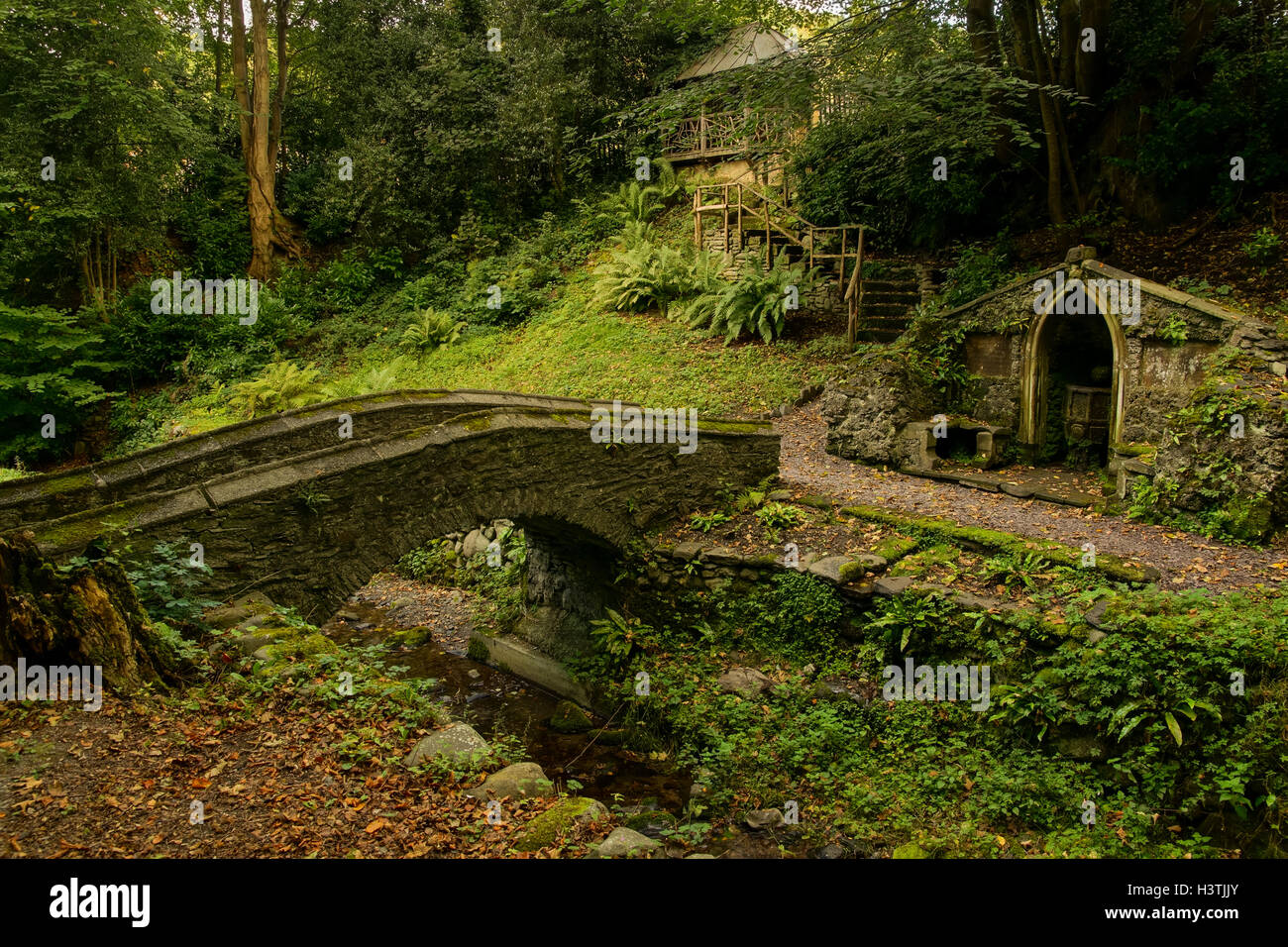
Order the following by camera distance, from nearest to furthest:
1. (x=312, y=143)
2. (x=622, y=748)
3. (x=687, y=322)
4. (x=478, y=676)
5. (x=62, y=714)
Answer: (x=62, y=714), (x=622, y=748), (x=478, y=676), (x=687, y=322), (x=312, y=143)

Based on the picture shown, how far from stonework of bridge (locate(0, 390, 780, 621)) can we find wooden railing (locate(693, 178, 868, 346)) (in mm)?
6777

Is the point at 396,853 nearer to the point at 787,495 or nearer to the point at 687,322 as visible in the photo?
the point at 787,495

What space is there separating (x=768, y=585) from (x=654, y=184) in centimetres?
1809

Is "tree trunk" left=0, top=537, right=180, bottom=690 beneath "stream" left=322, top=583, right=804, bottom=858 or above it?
above

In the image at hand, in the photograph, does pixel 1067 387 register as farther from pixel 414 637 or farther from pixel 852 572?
pixel 414 637

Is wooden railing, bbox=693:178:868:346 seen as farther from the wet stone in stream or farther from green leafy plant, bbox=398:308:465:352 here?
the wet stone in stream

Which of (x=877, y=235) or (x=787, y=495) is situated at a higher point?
(x=877, y=235)

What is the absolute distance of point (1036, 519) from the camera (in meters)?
9.31

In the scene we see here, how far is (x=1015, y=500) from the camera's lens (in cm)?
1020

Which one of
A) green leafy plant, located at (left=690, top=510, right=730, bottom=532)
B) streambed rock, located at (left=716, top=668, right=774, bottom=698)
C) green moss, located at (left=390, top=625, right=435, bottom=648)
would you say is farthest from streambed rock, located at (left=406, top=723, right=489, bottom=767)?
green moss, located at (left=390, top=625, right=435, bottom=648)

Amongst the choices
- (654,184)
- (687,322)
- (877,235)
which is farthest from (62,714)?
(654,184)

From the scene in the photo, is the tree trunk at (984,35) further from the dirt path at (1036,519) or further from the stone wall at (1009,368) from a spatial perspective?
the dirt path at (1036,519)

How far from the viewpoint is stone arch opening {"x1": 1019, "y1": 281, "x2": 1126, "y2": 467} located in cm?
1123

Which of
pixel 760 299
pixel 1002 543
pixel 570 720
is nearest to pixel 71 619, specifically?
pixel 570 720
